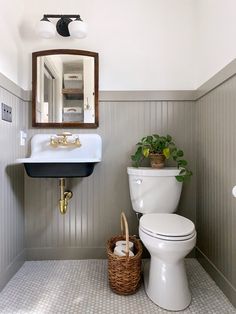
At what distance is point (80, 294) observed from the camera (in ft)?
4.37

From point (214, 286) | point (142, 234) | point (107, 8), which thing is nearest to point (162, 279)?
point (142, 234)

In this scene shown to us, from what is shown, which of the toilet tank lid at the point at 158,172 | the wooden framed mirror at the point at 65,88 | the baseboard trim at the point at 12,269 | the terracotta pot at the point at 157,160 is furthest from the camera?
the wooden framed mirror at the point at 65,88

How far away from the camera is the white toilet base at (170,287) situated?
1.21 meters

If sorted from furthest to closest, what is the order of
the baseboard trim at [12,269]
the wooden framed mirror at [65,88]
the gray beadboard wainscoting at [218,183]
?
the wooden framed mirror at [65,88] → the baseboard trim at [12,269] → the gray beadboard wainscoting at [218,183]

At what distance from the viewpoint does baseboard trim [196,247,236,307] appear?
48.8 inches

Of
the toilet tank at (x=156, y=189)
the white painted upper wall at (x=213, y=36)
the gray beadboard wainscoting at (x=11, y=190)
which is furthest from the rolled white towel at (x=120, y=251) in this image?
the white painted upper wall at (x=213, y=36)

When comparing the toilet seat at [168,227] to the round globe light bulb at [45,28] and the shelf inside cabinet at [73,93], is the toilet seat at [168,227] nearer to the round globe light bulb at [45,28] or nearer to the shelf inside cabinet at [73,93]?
the shelf inside cabinet at [73,93]

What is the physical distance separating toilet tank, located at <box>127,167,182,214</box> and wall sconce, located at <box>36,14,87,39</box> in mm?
1100

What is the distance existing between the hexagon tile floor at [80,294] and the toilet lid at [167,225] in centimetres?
44

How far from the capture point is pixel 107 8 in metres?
1.77

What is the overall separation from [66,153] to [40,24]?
963mm

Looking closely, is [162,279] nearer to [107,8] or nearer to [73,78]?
[73,78]

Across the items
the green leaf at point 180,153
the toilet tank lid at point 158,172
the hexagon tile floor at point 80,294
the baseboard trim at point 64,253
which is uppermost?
the green leaf at point 180,153

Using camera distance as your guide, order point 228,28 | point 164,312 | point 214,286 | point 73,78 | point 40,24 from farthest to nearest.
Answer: point 73,78, point 40,24, point 214,286, point 228,28, point 164,312
